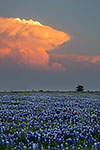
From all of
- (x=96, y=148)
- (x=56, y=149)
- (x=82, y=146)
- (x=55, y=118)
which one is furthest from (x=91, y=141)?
(x=55, y=118)

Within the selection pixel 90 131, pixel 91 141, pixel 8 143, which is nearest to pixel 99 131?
pixel 90 131

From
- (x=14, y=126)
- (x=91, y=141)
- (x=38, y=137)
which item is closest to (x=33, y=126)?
(x=14, y=126)

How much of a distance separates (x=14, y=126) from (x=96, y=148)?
12.0 ft

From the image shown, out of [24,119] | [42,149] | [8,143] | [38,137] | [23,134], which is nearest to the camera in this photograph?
[42,149]

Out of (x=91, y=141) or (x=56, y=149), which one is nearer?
(x=56, y=149)

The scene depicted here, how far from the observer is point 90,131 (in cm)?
758

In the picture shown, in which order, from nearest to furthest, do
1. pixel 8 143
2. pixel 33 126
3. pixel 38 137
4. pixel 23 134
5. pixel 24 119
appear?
pixel 8 143, pixel 38 137, pixel 23 134, pixel 33 126, pixel 24 119

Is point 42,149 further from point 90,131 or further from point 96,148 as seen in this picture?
point 90,131

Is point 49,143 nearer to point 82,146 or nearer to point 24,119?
point 82,146

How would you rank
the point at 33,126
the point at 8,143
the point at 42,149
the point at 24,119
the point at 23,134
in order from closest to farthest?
the point at 42,149 < the point at 8,143 < the point at 23,134 < the point at 33,126 < the point at 24,119

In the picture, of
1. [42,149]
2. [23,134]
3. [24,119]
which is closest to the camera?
[42,149]

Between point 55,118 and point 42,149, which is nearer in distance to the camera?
point 42,149

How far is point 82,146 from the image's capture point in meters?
6.18

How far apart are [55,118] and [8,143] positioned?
13.7 feet
